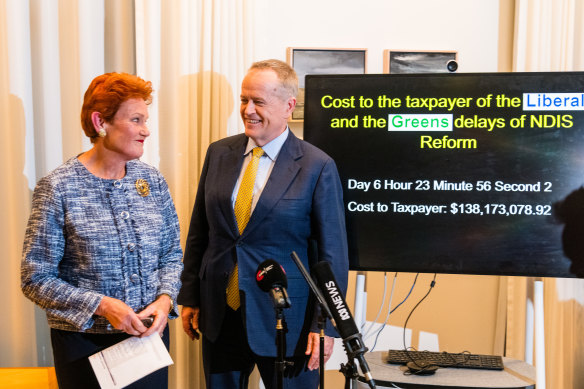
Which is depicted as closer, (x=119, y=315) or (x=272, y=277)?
(x=272, y=277)

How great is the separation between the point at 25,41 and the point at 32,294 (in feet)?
4.76

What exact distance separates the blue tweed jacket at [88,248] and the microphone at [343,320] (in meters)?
0.76

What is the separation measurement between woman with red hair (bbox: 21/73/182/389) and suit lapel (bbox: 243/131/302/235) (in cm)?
37

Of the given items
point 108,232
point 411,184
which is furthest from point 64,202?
point 411,184

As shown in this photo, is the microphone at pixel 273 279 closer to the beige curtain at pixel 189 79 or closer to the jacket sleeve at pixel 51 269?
the jacket sleeve at pixel 51 269

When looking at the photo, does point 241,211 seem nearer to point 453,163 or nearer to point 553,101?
point 453,163

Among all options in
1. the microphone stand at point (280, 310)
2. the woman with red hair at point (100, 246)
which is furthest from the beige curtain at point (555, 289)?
A: the woman with red hair at point (100, 246)

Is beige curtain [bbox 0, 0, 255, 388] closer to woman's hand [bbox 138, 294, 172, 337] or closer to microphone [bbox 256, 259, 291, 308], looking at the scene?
woman's hand [bbox 138, 294, 172, 337]

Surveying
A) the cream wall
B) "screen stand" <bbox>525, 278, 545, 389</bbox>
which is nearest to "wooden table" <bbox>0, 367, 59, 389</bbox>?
the cream wall

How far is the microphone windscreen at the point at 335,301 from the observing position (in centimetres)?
158

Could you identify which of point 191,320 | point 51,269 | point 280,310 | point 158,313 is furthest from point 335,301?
point 191,320

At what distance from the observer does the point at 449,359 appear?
107 inches

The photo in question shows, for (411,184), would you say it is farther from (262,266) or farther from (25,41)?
(25,41)

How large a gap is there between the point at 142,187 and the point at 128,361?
595 mm
